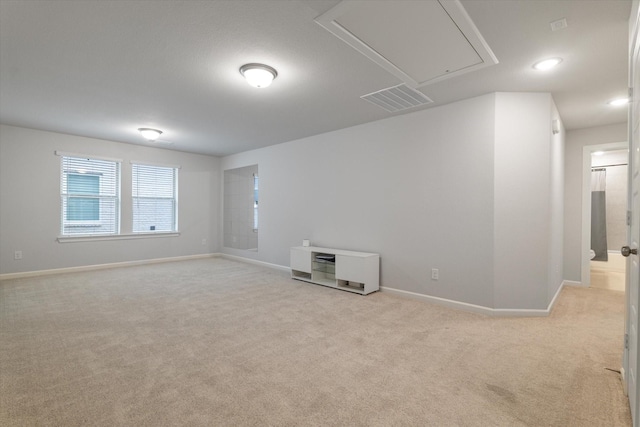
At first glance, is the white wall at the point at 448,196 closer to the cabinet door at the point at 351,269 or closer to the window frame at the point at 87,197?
the cabinet door at the point at 351,269

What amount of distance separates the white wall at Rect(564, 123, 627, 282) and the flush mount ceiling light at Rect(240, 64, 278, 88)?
15.9 ft

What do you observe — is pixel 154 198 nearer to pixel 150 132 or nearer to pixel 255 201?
pixel 150 132

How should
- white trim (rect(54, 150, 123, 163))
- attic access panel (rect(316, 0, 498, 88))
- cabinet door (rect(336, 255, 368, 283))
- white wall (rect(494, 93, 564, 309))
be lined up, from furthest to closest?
white trim (rect(54, 150, 123, 163))
cabinet door (rect(336, 255, 368, 283))
white wall (rect(494, 93, 564, 309))
attic access panel (rect(316, 0, 498, 88))

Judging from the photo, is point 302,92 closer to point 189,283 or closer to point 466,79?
point 466,79

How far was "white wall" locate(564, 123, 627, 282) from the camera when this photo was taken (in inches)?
186

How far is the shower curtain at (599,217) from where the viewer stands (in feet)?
20.1

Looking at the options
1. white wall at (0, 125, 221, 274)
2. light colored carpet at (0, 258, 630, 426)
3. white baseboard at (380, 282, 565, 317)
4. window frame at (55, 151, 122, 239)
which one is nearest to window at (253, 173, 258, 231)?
white wall at (0, 125, 221, 274)

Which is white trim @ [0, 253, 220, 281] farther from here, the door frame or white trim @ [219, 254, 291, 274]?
the door frame

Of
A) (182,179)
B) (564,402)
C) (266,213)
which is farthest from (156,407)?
(182,179)

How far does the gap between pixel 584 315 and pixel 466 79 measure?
293cm

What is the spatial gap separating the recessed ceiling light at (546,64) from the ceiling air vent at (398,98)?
1.05m

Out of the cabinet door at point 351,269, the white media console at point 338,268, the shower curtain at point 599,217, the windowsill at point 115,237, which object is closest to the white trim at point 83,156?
the windowsill at point 115,237

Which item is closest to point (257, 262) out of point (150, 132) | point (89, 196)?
point (150, 132)

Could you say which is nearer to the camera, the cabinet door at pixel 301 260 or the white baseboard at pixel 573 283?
the white baseboard at pixel 573 283
